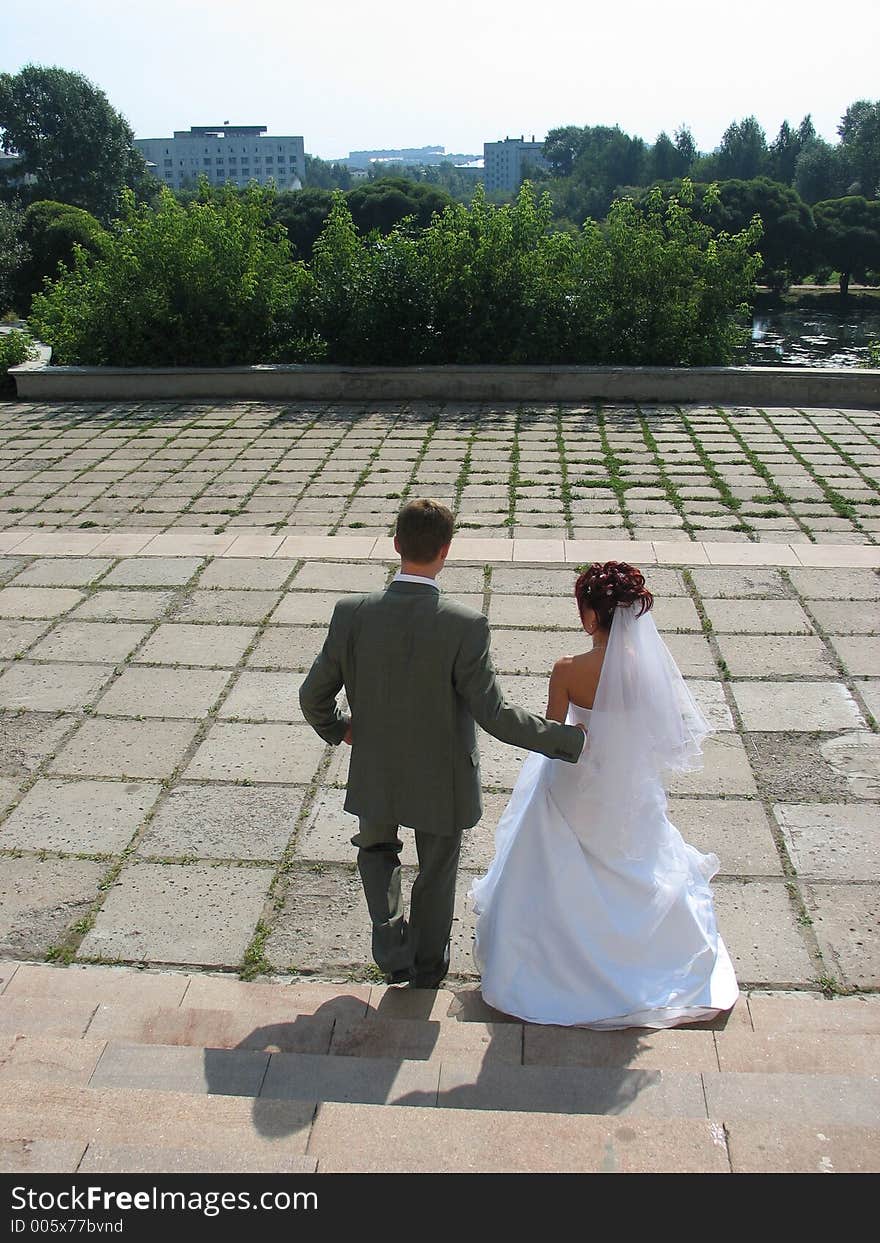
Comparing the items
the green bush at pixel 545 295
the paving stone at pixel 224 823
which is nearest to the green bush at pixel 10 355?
the green bush at pixel 545 295

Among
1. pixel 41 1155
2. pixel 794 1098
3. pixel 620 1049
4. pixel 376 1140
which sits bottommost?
pixel 620 1049

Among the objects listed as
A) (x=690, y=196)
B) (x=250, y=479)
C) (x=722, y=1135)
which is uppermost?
(x=690, y=196)

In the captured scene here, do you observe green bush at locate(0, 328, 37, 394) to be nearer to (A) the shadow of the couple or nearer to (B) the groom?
(B) the groom

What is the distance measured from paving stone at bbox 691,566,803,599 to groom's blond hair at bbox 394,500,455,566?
3.97 meters

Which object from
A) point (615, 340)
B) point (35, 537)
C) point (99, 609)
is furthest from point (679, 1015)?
point (615, 340)

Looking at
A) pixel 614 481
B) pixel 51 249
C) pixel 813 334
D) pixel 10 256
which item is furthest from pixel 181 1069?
pixel 813 334

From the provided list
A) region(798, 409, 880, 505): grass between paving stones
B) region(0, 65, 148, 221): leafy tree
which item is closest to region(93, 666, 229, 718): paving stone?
region(798, 409, 880, 505): grass between paving stones

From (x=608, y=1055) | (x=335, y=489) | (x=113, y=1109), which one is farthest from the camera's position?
(x=335, y=489)

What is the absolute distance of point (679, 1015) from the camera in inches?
131

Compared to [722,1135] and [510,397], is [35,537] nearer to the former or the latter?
[510,397]

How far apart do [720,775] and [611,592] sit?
175 centimetres

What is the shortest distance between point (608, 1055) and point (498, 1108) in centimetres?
50

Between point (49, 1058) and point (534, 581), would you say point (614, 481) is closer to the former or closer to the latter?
point (534, 581)

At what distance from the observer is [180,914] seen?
12.9ft
